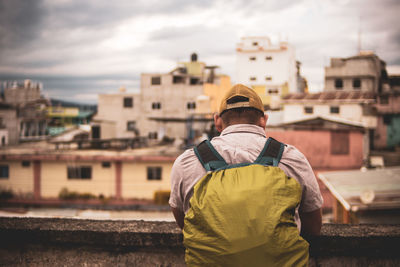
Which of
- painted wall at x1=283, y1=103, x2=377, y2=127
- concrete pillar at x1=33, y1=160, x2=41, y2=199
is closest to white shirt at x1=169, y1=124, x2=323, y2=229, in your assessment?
concrete pillar at x1=33, y1=160, x2=41, y2=199

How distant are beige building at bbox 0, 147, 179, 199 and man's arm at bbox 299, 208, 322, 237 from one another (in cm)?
1917

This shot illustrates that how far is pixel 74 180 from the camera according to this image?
22.0 meters

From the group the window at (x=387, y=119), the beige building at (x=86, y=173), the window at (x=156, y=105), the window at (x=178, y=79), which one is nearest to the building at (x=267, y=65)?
the window at (x=178, y=79)

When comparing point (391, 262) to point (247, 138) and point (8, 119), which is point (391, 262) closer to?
point (247, 138)

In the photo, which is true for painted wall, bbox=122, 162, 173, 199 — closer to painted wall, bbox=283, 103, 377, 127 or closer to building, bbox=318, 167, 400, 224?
building, bbox=318, 167, 400, 224

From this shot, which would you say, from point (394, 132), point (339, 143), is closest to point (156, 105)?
point (339, 143)

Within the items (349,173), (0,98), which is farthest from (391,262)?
(0,98)

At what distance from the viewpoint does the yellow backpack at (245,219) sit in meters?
1.51

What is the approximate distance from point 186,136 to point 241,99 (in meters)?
31.8

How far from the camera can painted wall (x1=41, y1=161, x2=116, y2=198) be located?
2178 cm

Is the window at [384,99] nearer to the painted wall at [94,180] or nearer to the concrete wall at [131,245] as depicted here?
the painted wall at [94,180]

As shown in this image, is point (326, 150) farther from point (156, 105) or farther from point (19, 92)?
point (19, 92)

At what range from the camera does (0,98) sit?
3609cm

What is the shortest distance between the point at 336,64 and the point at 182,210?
3831cm
